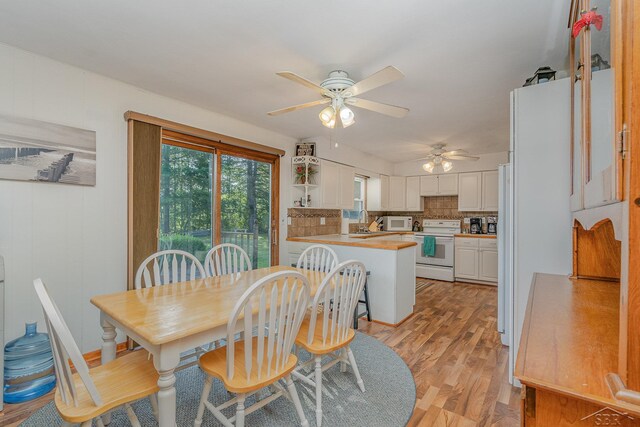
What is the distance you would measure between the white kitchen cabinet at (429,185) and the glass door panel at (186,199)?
4.17 m

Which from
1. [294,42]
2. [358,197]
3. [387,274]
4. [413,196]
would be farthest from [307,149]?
[413,196]

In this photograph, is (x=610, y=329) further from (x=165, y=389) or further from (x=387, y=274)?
(x=387, y=274)

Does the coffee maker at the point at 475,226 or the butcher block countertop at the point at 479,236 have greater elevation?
the coffee maker at the point at 475,226

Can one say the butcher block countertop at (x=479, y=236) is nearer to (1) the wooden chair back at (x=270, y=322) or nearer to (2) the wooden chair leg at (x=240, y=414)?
(1) the wooden chair back at (x=270, y=322)

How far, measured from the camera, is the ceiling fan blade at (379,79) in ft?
5.71

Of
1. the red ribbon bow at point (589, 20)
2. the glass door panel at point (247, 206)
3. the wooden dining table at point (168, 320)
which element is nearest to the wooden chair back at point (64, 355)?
the wooden dining table at point (168, 320)

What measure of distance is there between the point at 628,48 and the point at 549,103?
1748 mm

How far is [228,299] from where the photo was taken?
1793 millimetres

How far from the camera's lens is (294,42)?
1962mm

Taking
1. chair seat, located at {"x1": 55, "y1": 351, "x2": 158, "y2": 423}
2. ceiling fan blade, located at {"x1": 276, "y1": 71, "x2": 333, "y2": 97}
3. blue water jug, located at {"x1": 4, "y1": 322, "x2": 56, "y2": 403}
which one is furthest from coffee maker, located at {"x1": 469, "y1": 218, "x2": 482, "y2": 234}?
blue water jug, located at {"x1": 4, "y1": 322, "x2": 56, "y2": 403}

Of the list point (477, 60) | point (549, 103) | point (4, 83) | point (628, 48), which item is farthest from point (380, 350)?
point (4, 83)

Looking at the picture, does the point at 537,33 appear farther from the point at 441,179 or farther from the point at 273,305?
the point at 441,179

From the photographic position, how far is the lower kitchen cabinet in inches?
195

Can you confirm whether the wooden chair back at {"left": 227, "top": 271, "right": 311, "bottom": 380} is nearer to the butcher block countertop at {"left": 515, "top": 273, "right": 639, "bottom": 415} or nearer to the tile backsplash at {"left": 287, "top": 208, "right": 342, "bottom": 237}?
the butcher block countertop at {"left": 515, "top": 273, "right": 639, "bottom": 415}
